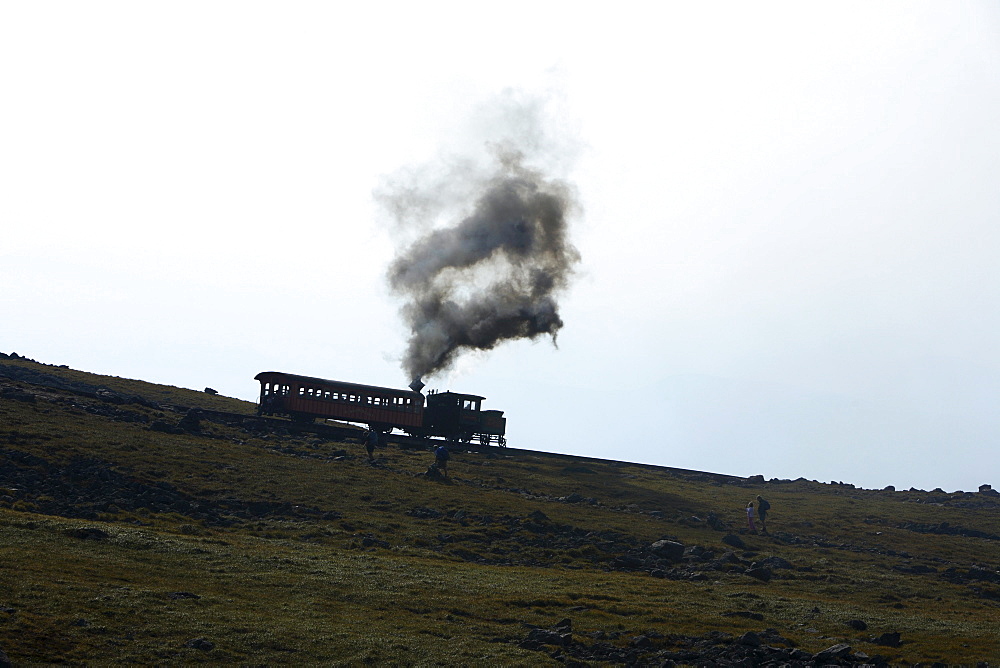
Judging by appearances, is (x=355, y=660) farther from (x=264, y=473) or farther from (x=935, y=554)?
(x=935, y=554)

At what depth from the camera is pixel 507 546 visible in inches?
1687

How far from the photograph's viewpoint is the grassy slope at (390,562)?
2466 centimetres

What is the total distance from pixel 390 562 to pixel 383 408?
3900 cm

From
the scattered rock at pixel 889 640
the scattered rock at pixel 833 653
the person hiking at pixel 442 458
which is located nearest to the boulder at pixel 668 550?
the scattered rock at pixel 889 640

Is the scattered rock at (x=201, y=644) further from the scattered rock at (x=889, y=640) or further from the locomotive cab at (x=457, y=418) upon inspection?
the locomotive cab at (x=457, y=418)

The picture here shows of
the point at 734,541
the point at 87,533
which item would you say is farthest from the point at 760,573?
the point at 87,533

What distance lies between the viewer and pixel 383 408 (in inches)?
2926

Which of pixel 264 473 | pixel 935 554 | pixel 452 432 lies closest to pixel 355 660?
pixel 264 473

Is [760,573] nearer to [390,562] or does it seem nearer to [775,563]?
[775,563]

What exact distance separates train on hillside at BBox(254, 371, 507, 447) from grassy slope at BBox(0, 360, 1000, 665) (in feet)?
24.2

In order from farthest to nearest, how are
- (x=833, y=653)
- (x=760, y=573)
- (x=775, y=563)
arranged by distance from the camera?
(x=775, y=563)
(x=760, y=573)
(x=833, y=653)

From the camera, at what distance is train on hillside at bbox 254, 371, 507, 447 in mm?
70312

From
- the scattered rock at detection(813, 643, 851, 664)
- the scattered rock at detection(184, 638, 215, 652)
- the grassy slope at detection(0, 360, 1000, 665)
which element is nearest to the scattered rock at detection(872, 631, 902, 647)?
the grassy slope at detection(0, 360, 1000, 665)

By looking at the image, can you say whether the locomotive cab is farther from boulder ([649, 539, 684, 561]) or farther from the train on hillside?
boulder ([649, 539, 684, 561])
